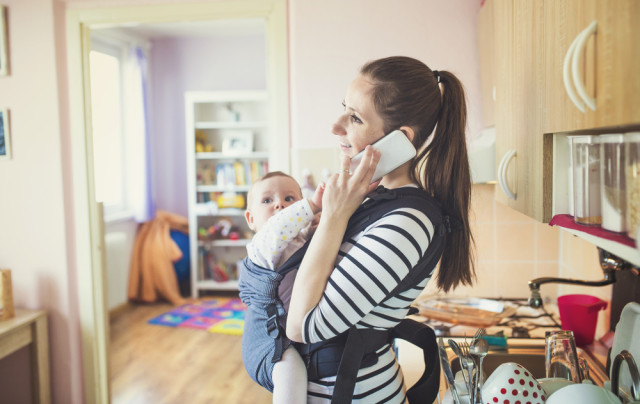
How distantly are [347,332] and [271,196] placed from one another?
1.68 feet

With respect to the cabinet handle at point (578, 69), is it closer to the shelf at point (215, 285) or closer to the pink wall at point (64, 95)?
the pink wall at point (64, 95)

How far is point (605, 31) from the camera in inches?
27.5

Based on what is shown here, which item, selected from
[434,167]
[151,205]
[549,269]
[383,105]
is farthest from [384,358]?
[151,205]

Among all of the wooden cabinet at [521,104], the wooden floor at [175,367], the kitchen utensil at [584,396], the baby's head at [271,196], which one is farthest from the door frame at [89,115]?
the kitchen utensil at [584,396]

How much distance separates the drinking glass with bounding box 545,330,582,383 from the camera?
1.17 m

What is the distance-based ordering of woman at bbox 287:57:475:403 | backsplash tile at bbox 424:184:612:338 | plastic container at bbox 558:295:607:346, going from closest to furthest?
woman at bbox 287:57:475:403 < plastic container at bbox 558:295:607:346 < backsplash tile at bbox 424:184:612:338

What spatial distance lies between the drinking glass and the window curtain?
489 centimetres

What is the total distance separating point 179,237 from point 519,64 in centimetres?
503

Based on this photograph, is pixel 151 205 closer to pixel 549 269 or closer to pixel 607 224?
pixel 549 269

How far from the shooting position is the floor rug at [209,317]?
4.77 m

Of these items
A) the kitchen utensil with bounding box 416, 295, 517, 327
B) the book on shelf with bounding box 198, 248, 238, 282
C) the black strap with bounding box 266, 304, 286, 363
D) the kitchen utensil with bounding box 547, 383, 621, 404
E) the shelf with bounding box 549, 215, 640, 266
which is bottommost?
the book on shelf with bounding box 198, 248, 238, 282

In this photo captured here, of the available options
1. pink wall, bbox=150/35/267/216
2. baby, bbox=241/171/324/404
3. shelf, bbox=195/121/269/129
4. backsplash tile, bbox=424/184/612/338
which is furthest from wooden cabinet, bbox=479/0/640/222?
pink wall, bbox=150/35/267/216

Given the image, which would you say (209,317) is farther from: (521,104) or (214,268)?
(521,104)

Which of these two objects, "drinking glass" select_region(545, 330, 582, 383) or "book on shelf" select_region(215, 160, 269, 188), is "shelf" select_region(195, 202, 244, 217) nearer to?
"book on shelf" select_region(215, 160, 269, 188)
